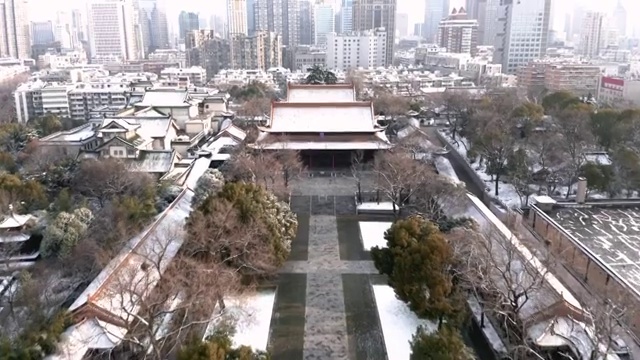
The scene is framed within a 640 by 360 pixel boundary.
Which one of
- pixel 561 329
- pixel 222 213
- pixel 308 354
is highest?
pixel 222 213

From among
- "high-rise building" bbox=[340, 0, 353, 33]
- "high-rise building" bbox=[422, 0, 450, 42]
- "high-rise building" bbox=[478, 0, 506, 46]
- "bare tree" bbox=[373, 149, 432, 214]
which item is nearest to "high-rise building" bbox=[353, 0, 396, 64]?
"high-rise building" bbox=[478, 0, 506, 46]

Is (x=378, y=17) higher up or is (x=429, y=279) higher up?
(x=378, y=17)

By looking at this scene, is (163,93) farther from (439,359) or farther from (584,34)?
(584,34)

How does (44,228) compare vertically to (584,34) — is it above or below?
below

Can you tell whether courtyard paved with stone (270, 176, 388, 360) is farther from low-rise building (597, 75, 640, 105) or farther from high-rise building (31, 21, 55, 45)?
high-rise building (31, 21, 55, 45)

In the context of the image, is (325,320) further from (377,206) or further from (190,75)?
(190,75)

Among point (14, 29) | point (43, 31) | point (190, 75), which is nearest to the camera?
point (190, 75)

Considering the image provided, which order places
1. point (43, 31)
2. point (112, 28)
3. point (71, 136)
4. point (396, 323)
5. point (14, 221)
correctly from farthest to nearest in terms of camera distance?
point (43, 31) → point (112, 28) → point (71, 136) → point (14, 221) → point (396, 323)

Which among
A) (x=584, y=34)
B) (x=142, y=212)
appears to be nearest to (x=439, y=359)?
(x=142, y=212)

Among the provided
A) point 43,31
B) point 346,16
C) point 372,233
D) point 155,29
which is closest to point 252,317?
point 372,233
